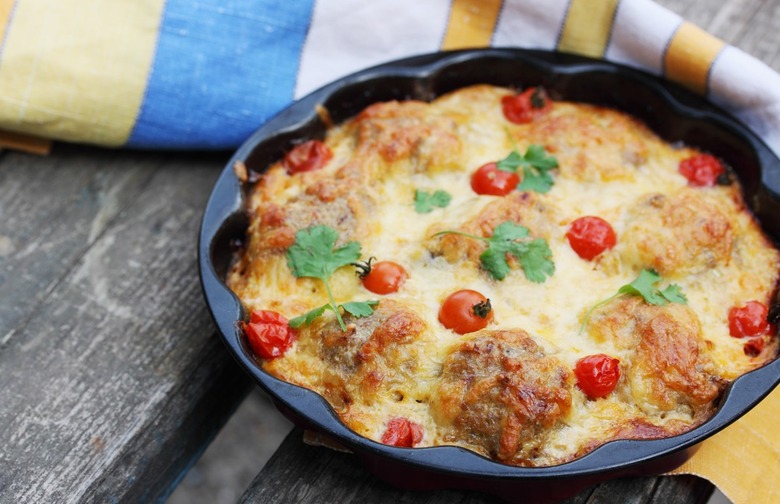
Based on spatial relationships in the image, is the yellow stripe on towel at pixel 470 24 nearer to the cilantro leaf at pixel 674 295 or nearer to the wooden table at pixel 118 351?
the wooden table at pixel 118 351

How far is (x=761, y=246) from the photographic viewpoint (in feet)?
10.1

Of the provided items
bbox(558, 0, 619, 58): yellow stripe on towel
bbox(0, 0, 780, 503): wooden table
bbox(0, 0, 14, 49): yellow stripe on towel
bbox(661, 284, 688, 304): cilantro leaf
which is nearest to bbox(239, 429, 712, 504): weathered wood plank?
bbox(0, 0, 780, 503): wooden table

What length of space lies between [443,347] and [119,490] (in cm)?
121

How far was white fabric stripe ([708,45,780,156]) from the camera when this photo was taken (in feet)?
10.8

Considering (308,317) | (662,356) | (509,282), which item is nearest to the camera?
(662,356)

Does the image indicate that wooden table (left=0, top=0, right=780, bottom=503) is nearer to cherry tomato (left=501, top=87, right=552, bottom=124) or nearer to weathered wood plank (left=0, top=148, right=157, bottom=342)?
weathered wood plank (left=0, top=148, right=157, bottom=342)

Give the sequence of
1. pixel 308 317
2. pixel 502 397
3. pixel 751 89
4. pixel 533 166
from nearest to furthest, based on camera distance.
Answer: pixel 502 397 → pixel 308 317 → pixel 533 166 → pixel 751 89

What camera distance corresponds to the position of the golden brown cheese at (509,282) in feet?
8.38

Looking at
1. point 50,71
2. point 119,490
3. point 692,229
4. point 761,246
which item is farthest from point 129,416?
point 761,246

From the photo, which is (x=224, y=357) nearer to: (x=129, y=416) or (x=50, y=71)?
(x=129, y=416)

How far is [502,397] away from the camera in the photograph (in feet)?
8.21

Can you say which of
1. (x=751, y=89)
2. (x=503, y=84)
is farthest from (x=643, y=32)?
(x=503, y=84)

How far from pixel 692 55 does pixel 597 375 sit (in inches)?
61.7

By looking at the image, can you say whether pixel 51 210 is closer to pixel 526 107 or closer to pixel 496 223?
pixel 496 223
